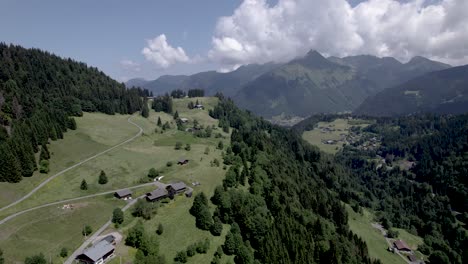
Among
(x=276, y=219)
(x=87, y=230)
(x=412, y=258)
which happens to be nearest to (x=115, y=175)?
(x=87, y=230)

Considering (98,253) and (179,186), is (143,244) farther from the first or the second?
(179,186)

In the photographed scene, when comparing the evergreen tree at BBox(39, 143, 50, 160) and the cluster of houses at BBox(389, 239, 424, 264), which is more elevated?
the evergreen tree at BBox(39, 143, 50, 160)

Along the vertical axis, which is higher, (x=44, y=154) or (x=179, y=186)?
(x=44, y=154)

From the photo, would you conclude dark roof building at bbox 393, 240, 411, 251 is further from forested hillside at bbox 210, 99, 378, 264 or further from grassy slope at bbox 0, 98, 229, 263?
grassy slope at bbox 0, 98, 229, 263

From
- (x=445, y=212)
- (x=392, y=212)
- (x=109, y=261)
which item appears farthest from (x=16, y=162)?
(x=445, y=212)

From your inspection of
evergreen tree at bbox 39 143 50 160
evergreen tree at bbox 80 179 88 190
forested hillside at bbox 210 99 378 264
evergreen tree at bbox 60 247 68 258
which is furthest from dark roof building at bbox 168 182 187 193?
evergreen tree at bbox 39 143 50 160

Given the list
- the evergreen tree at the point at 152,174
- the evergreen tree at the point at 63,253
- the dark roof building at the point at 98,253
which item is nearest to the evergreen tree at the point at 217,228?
the dark roof building at the point at 98,253
